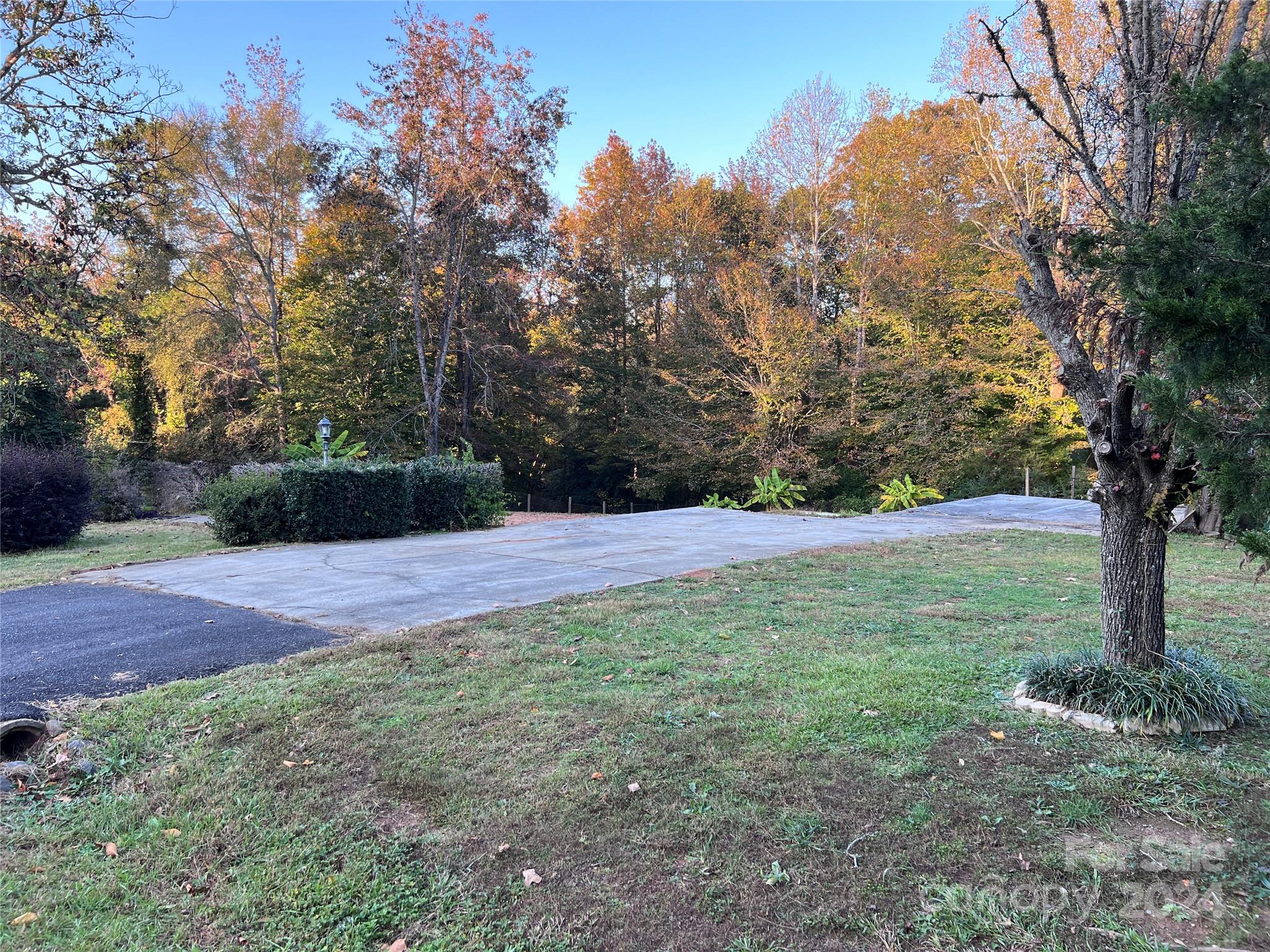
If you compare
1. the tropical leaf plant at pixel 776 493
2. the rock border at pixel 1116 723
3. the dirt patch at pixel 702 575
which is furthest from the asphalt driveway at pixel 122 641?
the tropical leaf plant at pixel 776 493

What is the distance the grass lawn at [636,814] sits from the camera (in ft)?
5.75

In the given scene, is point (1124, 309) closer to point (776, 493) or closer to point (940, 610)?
point (940, 610)

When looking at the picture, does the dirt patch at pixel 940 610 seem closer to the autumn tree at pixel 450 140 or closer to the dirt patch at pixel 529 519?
the dirt patch at pixel 529 519

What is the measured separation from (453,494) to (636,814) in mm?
9689

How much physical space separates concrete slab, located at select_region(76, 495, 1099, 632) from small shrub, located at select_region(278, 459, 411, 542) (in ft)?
1.44

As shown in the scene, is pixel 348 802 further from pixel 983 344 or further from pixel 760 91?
pixel 983 344

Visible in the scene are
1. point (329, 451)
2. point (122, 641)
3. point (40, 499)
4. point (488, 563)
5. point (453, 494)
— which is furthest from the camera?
point (329, 451)

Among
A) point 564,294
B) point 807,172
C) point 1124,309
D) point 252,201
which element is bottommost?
point 1124,309

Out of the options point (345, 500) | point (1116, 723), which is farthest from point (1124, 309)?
point (345, 500)

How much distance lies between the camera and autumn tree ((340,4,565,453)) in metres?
16.4

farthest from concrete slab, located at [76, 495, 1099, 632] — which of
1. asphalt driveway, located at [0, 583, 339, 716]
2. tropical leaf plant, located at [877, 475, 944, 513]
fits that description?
tropical leaf plant, located at [877, 475, 944, 513]

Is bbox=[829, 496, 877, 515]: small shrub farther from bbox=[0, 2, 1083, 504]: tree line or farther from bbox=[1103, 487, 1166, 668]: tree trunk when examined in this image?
bbox=[1103, 487, 1166, 668]: tree trunk

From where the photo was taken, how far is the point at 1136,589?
9.77ft

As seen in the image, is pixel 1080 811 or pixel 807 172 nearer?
pixel 1080 811
